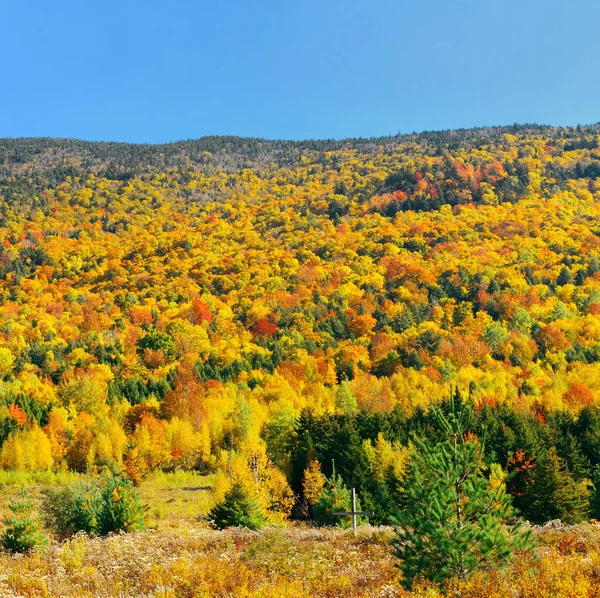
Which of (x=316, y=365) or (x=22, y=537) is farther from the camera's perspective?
(x=316, y=365)

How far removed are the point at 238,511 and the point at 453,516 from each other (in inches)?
974

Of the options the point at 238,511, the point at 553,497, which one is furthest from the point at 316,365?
the point at 238,511

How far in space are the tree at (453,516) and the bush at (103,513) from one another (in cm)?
2144

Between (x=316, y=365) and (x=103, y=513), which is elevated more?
(x=316, y=365)

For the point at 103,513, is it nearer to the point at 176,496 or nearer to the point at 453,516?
the point at 453,516

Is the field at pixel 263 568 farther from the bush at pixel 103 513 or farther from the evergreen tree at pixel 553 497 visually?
the evergreen tree at pixel 553 497

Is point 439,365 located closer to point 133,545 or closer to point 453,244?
point 453,244

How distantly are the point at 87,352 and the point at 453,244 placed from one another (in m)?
125

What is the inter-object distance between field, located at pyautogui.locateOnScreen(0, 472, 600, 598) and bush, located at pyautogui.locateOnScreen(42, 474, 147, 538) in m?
2.65

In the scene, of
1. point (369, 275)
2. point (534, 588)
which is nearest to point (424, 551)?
point (534, 588)

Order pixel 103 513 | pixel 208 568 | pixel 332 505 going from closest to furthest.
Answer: pixel 208 568
pixel 103 513
pixel 332 505

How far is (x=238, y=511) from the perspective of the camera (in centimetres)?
3591

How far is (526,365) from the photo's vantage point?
116 meters

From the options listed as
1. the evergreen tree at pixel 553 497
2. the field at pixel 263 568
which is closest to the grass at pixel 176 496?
the field at pixel 263 568
